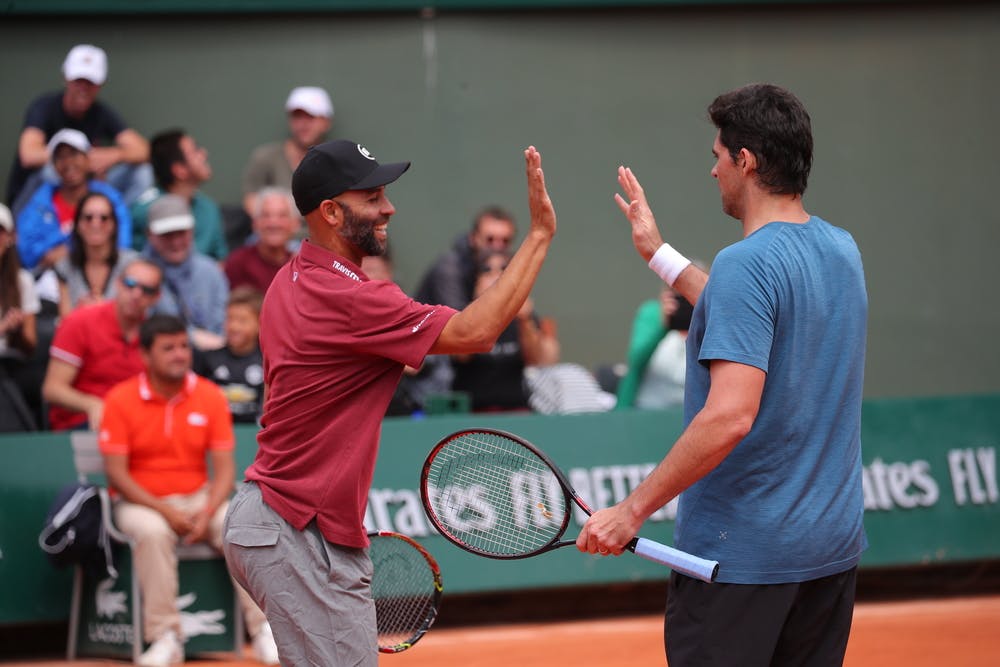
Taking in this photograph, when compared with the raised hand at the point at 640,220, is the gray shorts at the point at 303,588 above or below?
below

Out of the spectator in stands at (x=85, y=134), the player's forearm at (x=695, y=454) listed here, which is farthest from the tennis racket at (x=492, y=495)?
the spectator in stands at (x=85, y=134)

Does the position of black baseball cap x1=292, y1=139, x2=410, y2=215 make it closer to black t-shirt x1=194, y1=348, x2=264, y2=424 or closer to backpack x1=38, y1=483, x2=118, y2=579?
backpack x1=38, y1=483, x2=118, y2=579

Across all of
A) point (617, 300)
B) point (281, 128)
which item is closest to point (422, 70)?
point (281, 128)

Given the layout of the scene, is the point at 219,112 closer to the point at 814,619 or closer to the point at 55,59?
the point at 55,59

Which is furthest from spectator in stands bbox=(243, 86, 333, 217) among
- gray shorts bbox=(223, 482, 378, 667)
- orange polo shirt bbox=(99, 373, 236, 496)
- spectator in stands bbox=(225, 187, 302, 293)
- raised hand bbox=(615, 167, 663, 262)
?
gray shorts bbox=(223, 482, 378, 667)

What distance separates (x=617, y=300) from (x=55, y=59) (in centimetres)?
478

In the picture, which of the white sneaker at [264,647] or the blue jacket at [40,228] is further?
the blue jacket at [40,228]

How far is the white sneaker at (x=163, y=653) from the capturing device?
6758mm

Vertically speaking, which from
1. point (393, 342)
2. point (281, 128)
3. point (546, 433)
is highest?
point (281, 128)

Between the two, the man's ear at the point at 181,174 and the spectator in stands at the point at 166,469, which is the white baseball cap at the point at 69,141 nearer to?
the man's ear at the point at 181,174

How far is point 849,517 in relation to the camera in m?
3.30

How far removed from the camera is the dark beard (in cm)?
376

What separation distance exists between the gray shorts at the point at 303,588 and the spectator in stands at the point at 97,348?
13.5 ft

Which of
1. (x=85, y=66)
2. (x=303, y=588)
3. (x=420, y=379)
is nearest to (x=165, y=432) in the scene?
(x=420, y=379)
